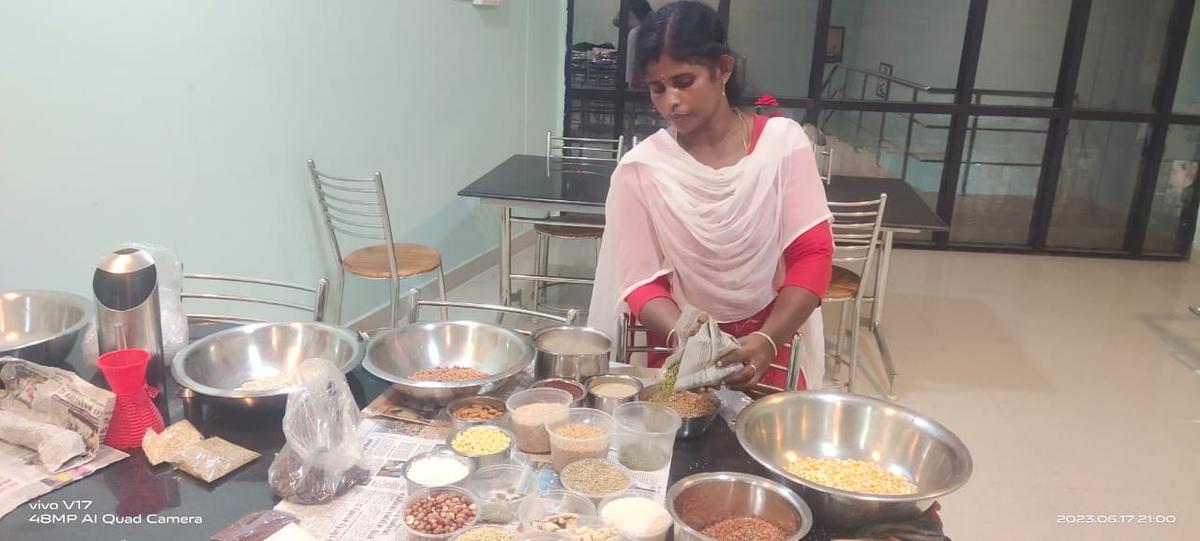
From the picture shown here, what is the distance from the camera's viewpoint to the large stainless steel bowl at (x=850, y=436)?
118 cm

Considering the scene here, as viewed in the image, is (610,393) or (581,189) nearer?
(610,393)

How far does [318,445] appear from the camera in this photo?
1126mm

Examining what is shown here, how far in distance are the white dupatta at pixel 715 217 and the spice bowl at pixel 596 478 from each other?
1.79 feet

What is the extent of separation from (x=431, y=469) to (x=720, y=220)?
0.77 metres

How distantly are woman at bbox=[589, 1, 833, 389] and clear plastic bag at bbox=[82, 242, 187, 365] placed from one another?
0.86 meters

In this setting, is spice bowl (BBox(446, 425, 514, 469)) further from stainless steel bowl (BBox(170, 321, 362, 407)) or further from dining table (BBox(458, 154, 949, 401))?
dining table (BBox(458, 154, 949, 401))

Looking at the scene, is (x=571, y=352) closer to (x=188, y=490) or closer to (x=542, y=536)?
(x=542, y=536)

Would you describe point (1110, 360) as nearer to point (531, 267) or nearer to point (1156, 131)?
point (1156, 131)

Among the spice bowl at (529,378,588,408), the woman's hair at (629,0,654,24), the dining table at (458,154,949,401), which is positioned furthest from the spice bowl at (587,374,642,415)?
the dining table at (458,154,949,401)

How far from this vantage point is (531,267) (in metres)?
4.81

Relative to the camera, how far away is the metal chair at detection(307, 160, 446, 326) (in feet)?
10.1

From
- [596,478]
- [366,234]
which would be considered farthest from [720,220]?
[366,234]

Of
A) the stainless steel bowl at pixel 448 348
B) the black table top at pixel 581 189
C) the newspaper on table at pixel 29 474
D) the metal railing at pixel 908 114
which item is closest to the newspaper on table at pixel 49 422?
the newspaper on table at pixel 29 474

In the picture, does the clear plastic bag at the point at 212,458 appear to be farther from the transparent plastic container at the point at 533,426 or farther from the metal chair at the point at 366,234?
the metal chair at the point at 366,234
